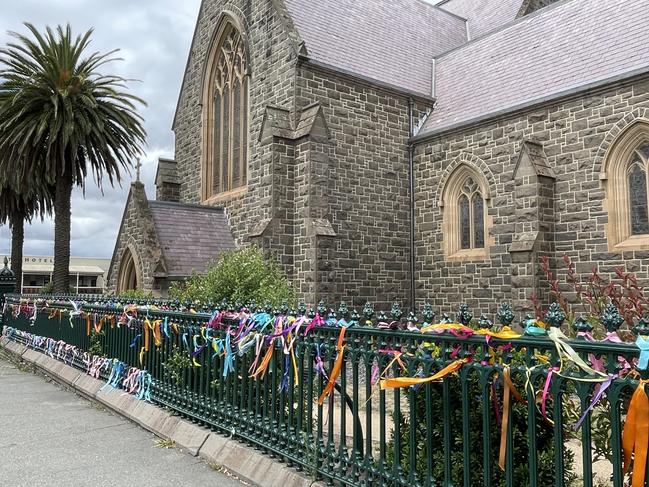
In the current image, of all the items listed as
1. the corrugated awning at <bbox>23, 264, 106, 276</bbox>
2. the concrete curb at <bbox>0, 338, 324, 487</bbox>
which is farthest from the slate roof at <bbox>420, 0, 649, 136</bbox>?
the corrugated awning at <bbox>23, 264, 106, 276</bbox>

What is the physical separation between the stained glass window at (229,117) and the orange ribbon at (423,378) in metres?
15.2

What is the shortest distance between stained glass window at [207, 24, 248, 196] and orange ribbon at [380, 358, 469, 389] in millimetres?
15179

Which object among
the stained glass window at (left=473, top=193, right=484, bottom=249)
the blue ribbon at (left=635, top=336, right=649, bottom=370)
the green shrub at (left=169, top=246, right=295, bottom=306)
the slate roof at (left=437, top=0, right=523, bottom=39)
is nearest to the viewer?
the blue ribbon at (left=635, top=336, right=649, bottom=370)

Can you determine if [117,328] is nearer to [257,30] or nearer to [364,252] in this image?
[364,252]

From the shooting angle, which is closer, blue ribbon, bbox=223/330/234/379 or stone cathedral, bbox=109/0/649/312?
blue ribbon, bbox=223/330/234/379

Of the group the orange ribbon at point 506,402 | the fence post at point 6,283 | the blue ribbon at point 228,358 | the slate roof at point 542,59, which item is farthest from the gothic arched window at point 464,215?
the fence post at point 6,283

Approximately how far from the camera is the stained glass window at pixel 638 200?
41.1 feet

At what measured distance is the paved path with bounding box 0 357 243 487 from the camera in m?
4.95

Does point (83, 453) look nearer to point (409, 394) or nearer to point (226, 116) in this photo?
point (409, 394)

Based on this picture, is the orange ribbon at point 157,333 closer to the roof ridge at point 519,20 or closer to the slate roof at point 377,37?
the slate roof at point 377,37

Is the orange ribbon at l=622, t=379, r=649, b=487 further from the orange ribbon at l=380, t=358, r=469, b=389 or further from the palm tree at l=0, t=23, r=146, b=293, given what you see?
the palm tree at l=0, t=23, r=146, b=293

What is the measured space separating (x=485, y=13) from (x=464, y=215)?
42.1 feet

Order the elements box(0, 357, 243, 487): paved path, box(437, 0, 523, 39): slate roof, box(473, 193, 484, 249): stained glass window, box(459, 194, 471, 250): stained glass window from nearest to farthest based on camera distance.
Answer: box(0, 357, 243, 487): paved path → box(473, 193, 484, 249): stained glass window → box(459, 194, 471, 250): stained glass window → box(437, 0, 523, 39): slate roof

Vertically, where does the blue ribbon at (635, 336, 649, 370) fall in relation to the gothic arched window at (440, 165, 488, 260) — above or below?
below
